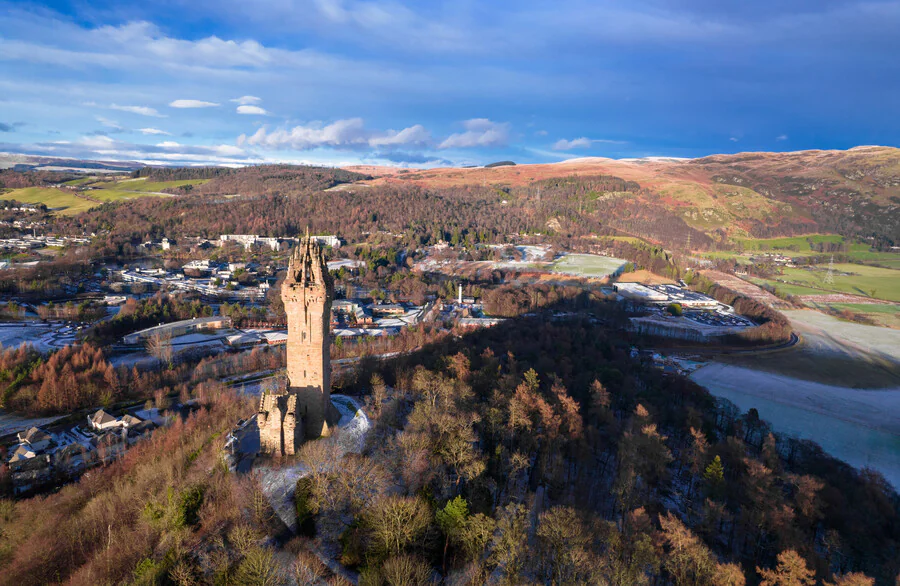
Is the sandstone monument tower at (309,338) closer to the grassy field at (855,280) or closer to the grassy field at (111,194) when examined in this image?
the grassy field at (855,280)

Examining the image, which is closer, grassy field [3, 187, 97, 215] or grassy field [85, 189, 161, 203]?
grassy field [3, 187, 97, 215]

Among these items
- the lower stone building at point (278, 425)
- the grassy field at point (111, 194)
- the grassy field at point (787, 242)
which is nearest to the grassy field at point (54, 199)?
the grassy field at point (111, 194)

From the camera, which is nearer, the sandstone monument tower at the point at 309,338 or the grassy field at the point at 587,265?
the sandstone monument tower at the point at 309,338

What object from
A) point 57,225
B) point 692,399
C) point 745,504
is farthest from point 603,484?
point 57,225

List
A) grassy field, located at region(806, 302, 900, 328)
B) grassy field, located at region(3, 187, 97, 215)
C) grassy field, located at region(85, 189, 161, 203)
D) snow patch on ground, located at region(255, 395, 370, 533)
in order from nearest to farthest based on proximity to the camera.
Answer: snow patch on ground, located at region(255, 395, 370, 533)
grassy field, located at region(806, 302, 900, 328)
grassy field, located at region(3, 187, 97, 215)
grassy field, located at region(85, 189, 161, 203)

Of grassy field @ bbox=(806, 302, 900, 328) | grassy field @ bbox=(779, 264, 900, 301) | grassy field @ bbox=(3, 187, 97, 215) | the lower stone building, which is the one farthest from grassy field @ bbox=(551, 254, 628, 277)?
grassy field @ bbox=(3, 187, 97, 215)

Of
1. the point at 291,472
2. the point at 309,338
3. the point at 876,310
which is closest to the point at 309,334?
the point at 309,338

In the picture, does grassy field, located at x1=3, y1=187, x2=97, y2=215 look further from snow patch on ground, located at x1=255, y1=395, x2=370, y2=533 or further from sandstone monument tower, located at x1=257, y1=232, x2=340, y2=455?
snow patch on ground, located at x1=255, y1=395, x2=370, y2=533
